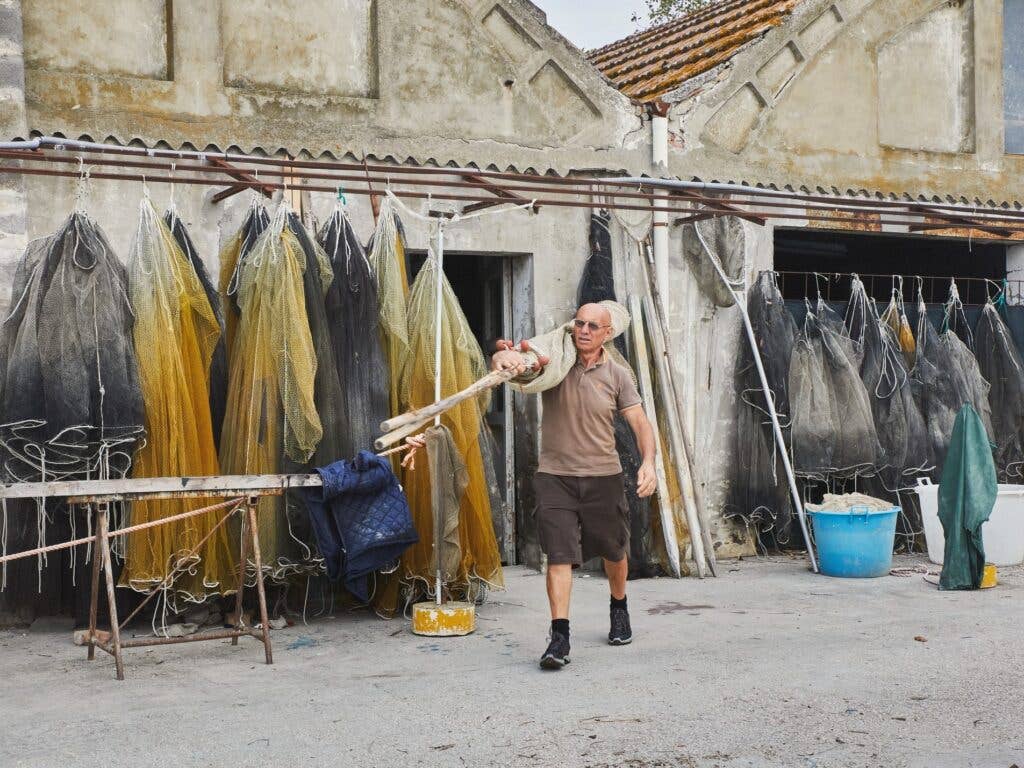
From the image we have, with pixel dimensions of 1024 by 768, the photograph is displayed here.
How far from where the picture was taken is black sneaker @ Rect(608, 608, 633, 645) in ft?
24.3

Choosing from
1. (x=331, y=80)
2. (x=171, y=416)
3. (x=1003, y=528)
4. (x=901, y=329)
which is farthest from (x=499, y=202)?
(x=1003, y=528)

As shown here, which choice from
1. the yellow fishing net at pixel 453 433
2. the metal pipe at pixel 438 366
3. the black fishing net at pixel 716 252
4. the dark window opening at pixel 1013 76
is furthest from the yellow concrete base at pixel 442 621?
the dark window opening at pixel 1013 76

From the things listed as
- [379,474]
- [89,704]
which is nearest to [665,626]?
[379,474]

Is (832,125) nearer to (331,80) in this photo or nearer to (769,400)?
(769,400)

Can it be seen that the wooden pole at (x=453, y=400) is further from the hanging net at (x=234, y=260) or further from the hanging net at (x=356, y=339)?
the hanging net at (x=234, y=260)

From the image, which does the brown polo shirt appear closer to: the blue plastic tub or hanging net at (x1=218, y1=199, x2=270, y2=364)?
hanging net at (x1=218, y1=199, x2=270, y2=364)

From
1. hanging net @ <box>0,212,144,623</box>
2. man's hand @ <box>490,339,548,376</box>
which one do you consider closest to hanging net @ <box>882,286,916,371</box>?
man's hand @ <box>490,339,548,376</box>

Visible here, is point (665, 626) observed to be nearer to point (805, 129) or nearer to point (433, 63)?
point (433, 63)

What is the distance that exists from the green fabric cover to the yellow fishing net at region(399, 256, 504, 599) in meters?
3.29

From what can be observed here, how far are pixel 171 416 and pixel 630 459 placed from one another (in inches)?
140

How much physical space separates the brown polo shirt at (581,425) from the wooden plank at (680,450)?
2643mm

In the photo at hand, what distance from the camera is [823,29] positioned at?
1133 centimetres

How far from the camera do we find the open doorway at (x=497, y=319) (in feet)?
33.4

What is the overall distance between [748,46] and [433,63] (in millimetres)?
2940
